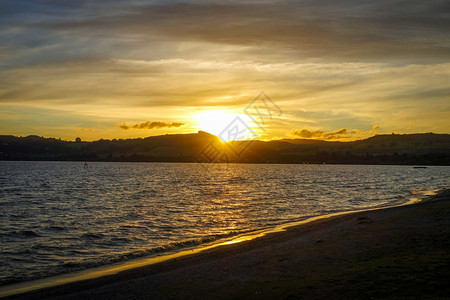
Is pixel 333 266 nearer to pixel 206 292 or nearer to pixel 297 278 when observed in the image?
pixel 297 278

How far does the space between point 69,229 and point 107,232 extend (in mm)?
4200

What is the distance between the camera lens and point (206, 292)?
13.6 m

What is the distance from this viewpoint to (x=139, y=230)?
105ft

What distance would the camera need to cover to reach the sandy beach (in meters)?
11.9

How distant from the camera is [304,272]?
48.8 ft

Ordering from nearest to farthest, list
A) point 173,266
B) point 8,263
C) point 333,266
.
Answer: point 333,266
point 173,266
point 8,263

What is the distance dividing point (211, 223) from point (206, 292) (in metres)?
22.8

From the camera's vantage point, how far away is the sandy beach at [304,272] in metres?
11.9

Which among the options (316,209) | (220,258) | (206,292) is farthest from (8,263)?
(316,209)

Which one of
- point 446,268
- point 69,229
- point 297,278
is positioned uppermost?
point 446,268

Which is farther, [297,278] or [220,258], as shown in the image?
[220,258]

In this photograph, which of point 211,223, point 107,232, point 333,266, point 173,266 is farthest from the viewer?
point 211,223

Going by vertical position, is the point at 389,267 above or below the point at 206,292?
above

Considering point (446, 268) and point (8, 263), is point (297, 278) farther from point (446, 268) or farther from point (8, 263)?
point (8, 263)
